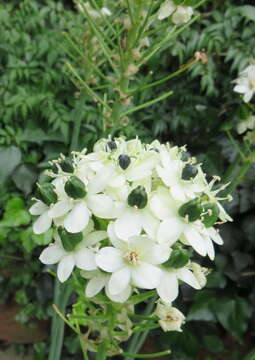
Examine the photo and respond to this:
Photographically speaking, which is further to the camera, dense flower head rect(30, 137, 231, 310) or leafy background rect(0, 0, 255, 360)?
leafy background rect(0, 0, 255, 360)

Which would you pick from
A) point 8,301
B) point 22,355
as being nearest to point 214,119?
point 8,301

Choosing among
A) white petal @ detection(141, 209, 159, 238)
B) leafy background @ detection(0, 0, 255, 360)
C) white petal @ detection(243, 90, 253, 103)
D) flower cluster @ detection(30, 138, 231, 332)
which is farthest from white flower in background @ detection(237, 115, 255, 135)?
white petal @ detection(141, 209, 159, 238)

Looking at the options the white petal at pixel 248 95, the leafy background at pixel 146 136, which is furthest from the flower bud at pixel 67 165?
the leafy background at pixel 146 136

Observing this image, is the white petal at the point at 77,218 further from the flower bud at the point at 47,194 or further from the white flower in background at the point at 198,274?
the white flower in background at the point at 198,274

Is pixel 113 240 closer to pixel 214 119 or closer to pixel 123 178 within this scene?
pixel 123 178

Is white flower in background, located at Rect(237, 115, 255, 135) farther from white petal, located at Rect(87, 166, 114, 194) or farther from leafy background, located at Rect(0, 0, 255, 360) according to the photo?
white petal, located at Rect(87, 166, 114, 194)

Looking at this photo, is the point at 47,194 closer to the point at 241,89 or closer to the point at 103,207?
the point at 103,207

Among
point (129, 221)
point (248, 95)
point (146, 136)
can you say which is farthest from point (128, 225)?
point (146, 136)
